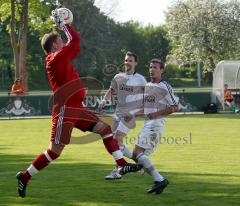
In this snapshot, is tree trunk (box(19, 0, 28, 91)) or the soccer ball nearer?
the soccer ball

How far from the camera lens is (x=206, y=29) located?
82688 millimetres

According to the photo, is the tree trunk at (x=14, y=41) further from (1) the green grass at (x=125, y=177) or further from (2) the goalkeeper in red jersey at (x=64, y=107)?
(2) the goalkeeper in red jersey at (x=64, y=107)

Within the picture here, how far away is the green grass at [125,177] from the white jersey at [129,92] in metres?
1.21

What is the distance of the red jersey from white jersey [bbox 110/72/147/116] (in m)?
2.58

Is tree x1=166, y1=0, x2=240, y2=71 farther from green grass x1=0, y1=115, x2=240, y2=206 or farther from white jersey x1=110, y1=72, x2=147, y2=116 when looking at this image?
white jersey x1=110, y1=72, x2=147, y2=116

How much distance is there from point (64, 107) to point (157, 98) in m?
1.83

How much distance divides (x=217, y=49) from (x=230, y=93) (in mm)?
38053

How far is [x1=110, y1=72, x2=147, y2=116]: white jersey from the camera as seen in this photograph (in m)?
12.7

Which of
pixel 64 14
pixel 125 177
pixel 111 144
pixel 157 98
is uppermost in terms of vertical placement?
pixel 64 14

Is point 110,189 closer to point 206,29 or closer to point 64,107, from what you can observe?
point 64,107

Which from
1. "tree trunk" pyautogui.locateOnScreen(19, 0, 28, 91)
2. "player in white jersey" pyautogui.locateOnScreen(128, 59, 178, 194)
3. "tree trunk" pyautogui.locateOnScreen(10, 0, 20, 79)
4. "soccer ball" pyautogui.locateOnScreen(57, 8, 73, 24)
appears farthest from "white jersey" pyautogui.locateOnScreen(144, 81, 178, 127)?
"tree trunk" pyautogui.locateOnScreen(10, 0, 20, 79)

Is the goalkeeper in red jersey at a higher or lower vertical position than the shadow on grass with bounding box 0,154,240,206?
higher

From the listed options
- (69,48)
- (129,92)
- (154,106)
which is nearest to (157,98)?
(154,106)

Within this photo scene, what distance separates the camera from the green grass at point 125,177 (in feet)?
31.9
